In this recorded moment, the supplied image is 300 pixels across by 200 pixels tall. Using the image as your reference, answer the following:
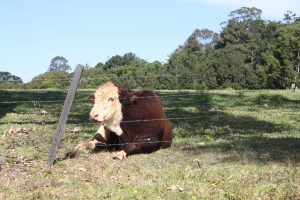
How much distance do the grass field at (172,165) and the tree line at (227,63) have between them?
6.27m

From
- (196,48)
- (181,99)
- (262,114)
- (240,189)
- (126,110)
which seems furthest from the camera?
(196,48)

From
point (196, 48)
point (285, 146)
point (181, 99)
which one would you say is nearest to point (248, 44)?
point (196, 48)

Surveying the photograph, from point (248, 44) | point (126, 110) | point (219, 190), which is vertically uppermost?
point (248, 44)

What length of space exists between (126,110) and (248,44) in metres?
71.9

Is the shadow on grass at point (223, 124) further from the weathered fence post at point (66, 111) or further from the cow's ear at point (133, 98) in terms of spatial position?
the weathered fence post at point (66, 111)

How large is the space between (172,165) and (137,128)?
1202 mm

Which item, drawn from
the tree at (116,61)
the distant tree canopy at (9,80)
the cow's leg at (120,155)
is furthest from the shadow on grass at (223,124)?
the tree at (116,61)

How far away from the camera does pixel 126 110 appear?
892 centimetres

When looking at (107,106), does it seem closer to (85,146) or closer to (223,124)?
(85,146)

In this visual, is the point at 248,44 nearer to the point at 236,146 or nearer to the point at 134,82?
the point at 134,82

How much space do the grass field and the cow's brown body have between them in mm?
196

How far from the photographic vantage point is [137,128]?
8.97 m

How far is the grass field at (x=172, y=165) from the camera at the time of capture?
6.51 m

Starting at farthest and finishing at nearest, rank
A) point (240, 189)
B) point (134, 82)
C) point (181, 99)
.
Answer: point (181, 99), point (134, 82), point (240, 189)
